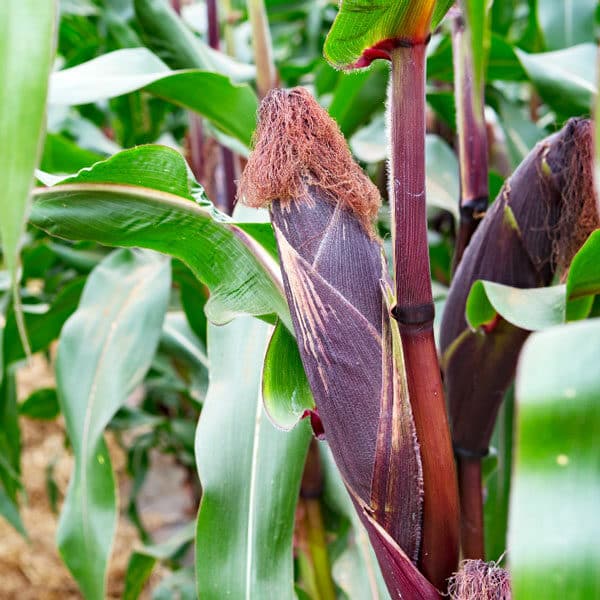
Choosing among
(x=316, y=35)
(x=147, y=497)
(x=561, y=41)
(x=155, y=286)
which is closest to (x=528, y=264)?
(x=155, y=286)

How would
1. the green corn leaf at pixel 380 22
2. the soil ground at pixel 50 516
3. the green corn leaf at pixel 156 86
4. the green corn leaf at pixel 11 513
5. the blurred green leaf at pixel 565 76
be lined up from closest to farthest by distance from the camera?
1. the green corn leaf at pixel 380 22
2. the green corn leaf at pixel 156 86
3. the blurred green leaf at pixel 565 76
4. the green corn leaf at pixel 11 513
5. the soil ground at pixel 50 516

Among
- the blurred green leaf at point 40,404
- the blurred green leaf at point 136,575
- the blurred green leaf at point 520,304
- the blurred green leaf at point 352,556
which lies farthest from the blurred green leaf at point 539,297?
the blurred green leaf at point 40,404

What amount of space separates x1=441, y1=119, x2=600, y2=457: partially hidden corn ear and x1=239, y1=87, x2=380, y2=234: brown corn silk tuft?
13 centimetres

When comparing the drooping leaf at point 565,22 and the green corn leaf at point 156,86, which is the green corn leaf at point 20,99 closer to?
the green corn leaf at point 156,86

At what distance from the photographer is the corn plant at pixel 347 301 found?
0.21 meters

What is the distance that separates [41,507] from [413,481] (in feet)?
5.95

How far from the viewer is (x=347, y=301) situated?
341 millimetres

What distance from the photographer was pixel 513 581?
0.19m

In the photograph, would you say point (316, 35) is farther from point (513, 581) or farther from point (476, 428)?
point (513, 581)

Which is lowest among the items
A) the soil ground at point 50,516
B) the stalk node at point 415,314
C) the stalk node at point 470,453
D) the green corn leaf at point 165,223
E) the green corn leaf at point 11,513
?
the soil ground at point 50,516

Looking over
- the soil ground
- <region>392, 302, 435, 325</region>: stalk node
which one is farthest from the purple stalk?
the soil ground

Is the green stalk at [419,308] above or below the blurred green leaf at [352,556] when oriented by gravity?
above

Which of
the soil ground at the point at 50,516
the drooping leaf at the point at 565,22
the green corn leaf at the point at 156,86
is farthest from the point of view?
the soil ground at the point at 50,516

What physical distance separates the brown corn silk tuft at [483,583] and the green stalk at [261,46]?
48 cm
